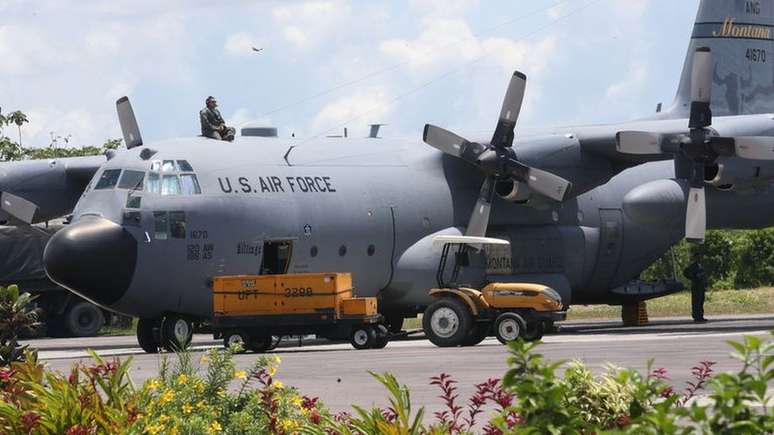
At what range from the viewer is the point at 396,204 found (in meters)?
28.5

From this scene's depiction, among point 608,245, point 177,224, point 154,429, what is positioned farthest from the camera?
point 608,245

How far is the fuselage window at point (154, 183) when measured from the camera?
82.6 ft

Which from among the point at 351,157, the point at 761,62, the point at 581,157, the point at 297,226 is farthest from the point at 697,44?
the point at 297,226

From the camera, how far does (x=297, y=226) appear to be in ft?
87.1

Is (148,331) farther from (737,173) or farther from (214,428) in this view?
(214,428)

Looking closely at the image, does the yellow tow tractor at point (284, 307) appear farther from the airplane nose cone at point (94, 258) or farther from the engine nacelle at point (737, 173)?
the engine nacelle at point (737, 173)

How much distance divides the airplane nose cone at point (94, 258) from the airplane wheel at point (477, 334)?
6261 mm

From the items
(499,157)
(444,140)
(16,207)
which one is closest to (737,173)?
(499,157)

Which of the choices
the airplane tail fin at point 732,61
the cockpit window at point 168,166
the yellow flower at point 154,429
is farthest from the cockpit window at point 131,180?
the yellow flower at point 154,429

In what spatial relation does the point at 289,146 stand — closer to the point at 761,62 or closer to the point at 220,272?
the point at 220,272

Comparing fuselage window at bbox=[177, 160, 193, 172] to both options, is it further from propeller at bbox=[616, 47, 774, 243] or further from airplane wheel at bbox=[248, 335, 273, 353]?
propeller at bbox=[616, 47, 774, 243]

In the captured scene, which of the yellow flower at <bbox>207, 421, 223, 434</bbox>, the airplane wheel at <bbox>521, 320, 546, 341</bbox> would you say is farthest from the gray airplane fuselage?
the yellow flower at <bbox>207, 421, 223, 434</bbox>

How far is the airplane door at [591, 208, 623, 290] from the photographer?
32.1 m

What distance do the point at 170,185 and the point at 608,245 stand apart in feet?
37.8
